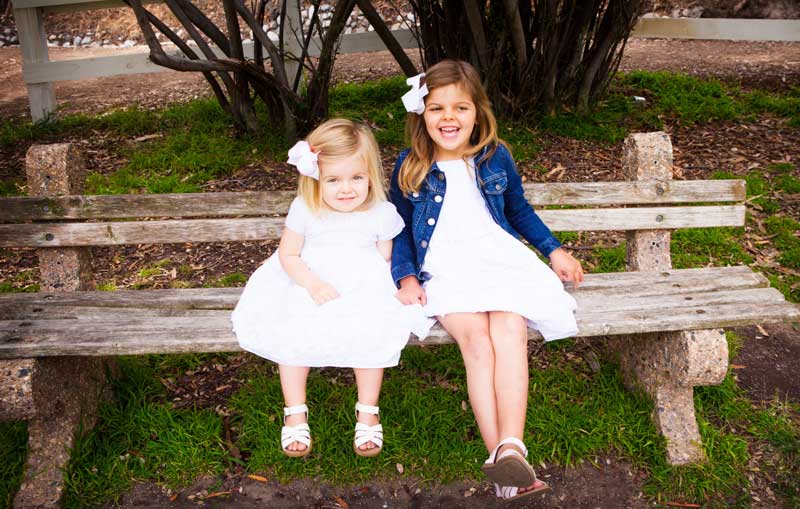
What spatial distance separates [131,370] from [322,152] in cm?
145

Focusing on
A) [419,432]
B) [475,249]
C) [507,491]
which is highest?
[475,249]

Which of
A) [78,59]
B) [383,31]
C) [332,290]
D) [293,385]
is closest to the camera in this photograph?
[293,385]

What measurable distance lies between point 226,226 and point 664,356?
6.49 ft

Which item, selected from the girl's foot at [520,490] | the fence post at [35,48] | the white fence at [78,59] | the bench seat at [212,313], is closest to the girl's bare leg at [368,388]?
the bench seat at [212,313]

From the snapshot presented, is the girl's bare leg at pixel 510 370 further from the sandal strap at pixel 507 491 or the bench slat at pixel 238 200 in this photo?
the bench slat at pixel 238 200

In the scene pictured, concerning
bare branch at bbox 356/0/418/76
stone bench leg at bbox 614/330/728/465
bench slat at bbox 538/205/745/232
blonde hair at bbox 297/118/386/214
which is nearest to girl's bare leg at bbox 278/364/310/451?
blonde hair at bbox 297/118/386/214

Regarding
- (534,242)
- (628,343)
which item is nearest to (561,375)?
(628,343)

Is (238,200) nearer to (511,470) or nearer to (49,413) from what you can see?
(49,413)

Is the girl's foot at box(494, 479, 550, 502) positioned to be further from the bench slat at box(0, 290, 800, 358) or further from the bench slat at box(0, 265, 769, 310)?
the bench slat at box(0, 265, 769, 310)

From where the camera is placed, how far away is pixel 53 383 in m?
2.67

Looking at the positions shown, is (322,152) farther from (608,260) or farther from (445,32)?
(445,32)

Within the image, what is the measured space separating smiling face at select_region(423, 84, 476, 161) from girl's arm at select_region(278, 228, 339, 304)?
0.71 m

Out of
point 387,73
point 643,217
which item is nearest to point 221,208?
point 643,217

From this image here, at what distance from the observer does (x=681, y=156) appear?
5262 mm
